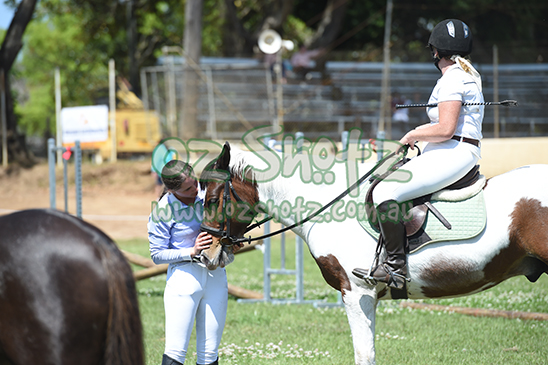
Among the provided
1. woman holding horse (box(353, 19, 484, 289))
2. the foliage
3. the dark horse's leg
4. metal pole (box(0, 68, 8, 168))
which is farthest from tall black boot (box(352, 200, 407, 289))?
metal pole (box(0, 68, 8, 168))

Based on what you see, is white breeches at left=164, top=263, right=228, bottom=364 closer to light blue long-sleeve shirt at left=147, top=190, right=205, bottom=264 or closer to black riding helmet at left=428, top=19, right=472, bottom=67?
light blue long-sleeve shirt at left=147, top=190, right=205, bottom=264

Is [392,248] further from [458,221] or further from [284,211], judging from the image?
[284,211]

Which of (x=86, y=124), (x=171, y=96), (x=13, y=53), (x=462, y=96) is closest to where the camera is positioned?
(x=462, y=96)

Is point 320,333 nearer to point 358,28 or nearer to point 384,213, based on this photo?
point 384,213

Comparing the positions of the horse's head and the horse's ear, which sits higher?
the horse's ear

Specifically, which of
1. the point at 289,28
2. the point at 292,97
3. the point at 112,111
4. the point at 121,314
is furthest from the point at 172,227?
the point at 289,28

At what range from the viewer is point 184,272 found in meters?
4.00

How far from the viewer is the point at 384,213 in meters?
4.03

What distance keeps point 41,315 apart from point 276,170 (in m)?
2.24

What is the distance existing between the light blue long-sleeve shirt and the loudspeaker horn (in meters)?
15.5

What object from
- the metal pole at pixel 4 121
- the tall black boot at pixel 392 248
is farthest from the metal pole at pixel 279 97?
the tall black boot at pixel 392 248

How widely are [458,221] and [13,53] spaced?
864 inches

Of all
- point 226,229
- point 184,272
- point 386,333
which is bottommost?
point 386,333

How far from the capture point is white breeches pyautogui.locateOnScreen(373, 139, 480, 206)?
4.01 metres
